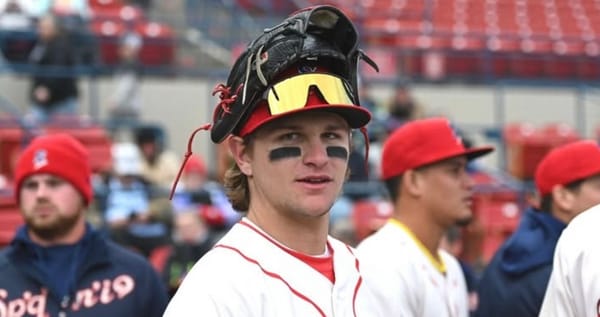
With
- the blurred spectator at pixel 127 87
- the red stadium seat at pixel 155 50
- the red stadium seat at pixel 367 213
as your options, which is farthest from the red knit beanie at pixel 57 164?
the red stadium seat at pixel 155 50

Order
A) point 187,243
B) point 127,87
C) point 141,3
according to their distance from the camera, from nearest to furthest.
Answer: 1. point 187,243
2. point 127,87
3. point 141,3

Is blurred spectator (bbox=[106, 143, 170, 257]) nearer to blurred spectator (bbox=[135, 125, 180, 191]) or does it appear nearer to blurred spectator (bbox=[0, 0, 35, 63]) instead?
blurred spectator (bbox=[135, 125, 180, 191])

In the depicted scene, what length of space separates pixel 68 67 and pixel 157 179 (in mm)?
1783

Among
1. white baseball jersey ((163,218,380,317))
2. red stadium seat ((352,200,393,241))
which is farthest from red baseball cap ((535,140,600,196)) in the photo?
red stadium seat ((352,200,393,241))

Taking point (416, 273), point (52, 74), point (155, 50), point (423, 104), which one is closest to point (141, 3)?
point (155, 50)

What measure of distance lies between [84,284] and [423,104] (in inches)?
416

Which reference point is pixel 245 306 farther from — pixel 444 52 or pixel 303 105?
pixel 444 52

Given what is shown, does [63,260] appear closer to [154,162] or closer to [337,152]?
[337,152]

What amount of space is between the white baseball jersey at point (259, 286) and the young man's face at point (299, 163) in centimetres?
12

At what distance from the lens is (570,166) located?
4.55 m

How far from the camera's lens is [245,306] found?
248 cm

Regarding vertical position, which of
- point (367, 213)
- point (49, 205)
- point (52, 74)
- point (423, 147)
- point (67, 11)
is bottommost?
point (367, 213)

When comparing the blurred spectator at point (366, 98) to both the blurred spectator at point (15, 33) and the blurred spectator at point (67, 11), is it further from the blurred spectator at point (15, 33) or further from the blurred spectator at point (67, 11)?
the blurred spectator at point (15, 33)

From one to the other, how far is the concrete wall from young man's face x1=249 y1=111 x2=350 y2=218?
8959 mm
